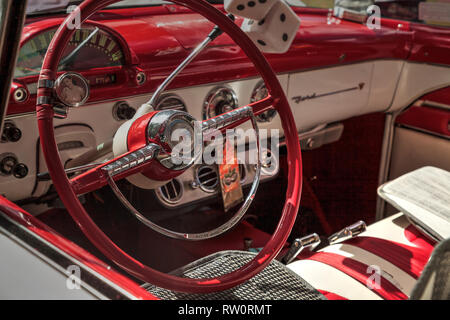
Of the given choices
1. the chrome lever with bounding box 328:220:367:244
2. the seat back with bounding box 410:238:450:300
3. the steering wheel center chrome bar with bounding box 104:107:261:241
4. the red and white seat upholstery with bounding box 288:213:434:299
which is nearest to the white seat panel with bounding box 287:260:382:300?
the red and white seat upholstery with bounding box 288:213:434:299

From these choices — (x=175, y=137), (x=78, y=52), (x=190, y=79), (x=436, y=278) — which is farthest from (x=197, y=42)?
(x=436, y=278)

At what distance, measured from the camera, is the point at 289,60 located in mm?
1743

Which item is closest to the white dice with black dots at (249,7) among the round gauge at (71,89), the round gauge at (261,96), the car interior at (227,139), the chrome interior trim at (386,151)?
the car interior at (227,139)

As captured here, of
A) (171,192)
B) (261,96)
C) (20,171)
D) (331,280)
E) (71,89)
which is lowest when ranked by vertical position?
(331,280)

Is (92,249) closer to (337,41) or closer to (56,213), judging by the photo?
(56,213)

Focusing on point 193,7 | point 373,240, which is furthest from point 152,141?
point 373,240

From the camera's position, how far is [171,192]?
154 cm

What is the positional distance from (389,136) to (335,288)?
4.10 ft

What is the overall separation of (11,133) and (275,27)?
2.35 feet

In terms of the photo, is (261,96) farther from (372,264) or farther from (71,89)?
(71,89)

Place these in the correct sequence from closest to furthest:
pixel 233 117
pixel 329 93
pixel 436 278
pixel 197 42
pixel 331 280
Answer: pixel 436 278
pixel 233 117
pixel 331 280
pixel 197 42
pixel 329 93

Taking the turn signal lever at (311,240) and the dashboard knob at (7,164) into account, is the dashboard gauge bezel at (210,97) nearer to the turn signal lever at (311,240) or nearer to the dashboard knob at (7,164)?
the turn signal lever at (311,240)

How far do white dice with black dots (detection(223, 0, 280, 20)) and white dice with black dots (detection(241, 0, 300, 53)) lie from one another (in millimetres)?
23
